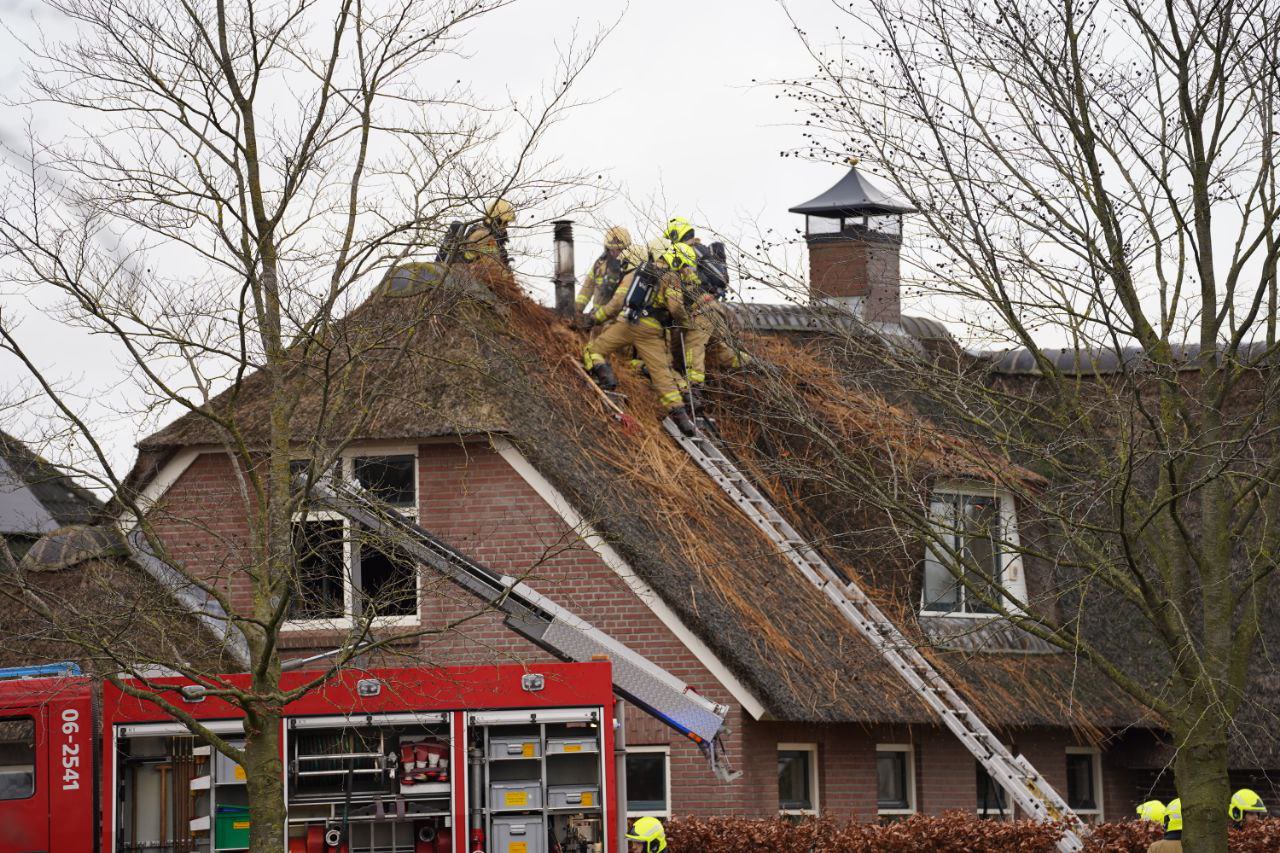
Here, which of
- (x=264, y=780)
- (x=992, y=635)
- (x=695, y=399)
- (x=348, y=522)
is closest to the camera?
(x=264, y=780)

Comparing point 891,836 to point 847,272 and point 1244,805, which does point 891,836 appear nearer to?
point 1244,805

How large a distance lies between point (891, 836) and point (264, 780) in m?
5.78

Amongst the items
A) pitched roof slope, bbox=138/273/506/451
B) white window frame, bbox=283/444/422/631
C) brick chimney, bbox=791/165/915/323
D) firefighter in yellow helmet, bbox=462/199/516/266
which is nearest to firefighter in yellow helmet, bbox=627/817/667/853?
white window frame, bbox=283/444/422/631

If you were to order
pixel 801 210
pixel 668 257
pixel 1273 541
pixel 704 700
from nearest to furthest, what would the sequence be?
pixel 1273 541, pixel 704 700, pixel 668 257, pixel 801 210

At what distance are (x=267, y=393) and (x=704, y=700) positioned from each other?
6.27m

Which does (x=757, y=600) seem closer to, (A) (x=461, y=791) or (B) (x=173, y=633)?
A: (A) (x=461, y=791)

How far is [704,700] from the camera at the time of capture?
15.0 metres

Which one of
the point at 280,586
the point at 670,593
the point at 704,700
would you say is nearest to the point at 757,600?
the point at 670,593

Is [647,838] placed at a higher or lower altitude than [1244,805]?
higher

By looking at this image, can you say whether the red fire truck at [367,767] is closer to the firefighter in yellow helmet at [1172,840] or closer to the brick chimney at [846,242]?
the firefighter in yellow helmet at [1172,840]

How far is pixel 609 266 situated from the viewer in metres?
20.3

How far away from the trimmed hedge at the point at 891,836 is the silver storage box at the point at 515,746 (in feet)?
6.87

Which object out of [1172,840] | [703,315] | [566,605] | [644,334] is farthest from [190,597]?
[1172,840]

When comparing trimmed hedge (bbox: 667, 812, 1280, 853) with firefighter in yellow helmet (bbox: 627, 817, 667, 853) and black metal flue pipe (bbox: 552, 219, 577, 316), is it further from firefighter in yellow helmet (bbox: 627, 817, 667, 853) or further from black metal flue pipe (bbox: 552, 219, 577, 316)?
black metal flue pipe (bbox: 552, 219, 577, 316)
